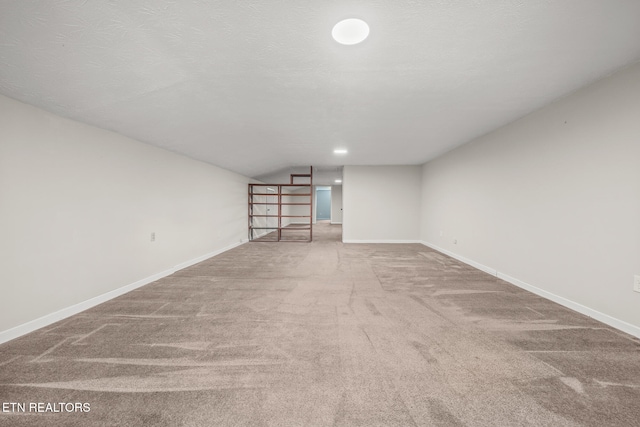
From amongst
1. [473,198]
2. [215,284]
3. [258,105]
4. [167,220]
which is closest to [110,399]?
[215,284]

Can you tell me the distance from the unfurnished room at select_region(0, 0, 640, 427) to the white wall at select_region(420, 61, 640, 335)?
18 mm

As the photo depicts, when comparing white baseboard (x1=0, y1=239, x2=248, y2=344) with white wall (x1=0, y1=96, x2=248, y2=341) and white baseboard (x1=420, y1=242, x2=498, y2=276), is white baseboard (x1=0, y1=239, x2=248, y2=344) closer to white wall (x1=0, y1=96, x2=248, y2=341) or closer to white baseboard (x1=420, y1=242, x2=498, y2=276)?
white wall (x1=0, y1=96, x2=248, y2=341)

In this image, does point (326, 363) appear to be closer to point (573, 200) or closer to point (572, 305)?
point (572, 305)

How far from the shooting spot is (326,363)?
1.45 metres

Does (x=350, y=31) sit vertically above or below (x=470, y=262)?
above

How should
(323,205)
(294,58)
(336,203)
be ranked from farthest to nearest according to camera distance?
(323,205), (336,203), (294,58)

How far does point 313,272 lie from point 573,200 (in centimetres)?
314

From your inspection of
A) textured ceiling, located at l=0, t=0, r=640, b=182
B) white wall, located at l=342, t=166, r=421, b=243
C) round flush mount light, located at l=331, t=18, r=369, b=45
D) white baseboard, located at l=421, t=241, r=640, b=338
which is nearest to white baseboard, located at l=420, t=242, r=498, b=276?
white baseboard, located at l=421, t=241, r=640, b=338

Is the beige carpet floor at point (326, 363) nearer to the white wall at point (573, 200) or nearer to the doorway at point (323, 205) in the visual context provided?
the white wall at point (573, 200)

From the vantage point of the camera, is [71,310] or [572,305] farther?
[572,305]

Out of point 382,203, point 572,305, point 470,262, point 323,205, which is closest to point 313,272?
point 470,262

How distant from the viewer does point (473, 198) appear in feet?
12.9

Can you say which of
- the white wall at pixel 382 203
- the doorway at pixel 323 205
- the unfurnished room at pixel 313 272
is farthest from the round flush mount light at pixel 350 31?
the doorway at pixel 323 205

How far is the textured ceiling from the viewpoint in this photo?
3.87 feet
